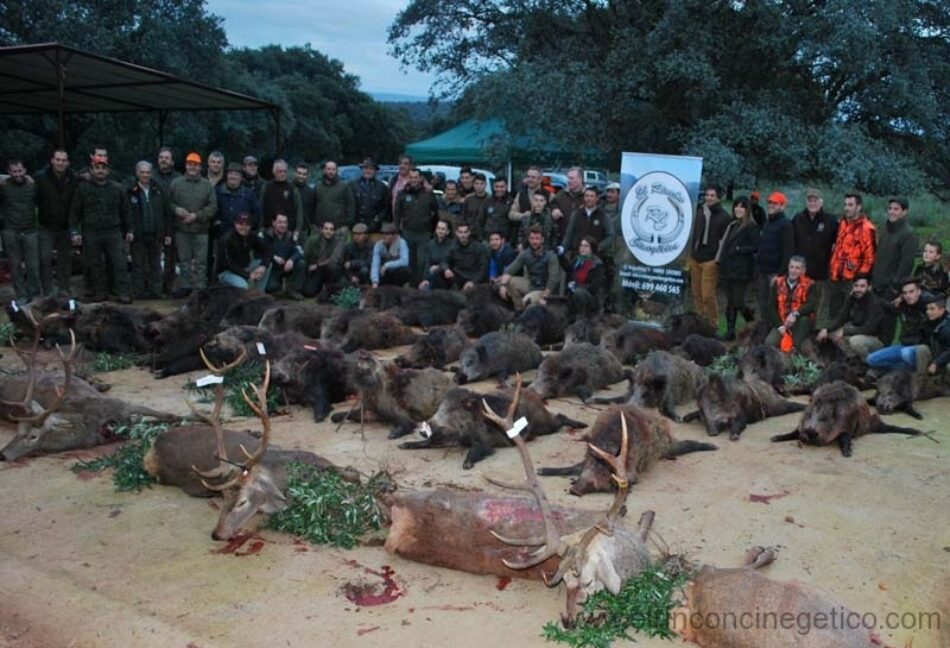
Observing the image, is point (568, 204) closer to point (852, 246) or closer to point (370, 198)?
point (370, 198)

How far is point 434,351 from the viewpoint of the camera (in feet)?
29.1

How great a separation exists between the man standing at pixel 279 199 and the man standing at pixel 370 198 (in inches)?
38.9

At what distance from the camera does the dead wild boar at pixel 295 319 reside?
32.4 feet

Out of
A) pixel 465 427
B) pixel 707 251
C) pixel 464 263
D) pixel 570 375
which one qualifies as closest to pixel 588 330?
pixel 570 375

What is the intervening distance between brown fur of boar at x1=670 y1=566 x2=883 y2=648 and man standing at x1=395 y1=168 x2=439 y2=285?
904 centimetres

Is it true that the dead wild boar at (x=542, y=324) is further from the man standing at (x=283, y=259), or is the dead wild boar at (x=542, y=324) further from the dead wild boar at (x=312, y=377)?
the man standing at (x=283, y=259)

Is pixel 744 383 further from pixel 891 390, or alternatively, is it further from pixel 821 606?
pixel 821 606

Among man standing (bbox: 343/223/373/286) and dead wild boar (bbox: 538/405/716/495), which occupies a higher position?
man standing (bbox: 343/223/373/286)

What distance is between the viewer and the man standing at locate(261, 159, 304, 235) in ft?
41.5

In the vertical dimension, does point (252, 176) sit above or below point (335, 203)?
above

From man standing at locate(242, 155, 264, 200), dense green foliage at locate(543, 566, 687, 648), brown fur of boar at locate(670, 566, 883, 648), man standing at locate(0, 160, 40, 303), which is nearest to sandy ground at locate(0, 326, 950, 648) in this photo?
dense green foliage at locate(543, 566, 687, 648)

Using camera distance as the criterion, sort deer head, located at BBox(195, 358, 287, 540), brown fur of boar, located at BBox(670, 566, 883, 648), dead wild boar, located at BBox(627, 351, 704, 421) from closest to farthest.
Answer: brown fur of boar, located at BBox(670, 566, 883, 648), deer head, located at BBox(195, 358, 287, 540), dead wild boar, located at BBox(627, 351, 704, 421)

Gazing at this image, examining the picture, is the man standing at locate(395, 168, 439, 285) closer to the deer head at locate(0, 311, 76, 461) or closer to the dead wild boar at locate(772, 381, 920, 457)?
the deer head at locate(0, 311, 76, 461)

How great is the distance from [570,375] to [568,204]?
14.6ft
